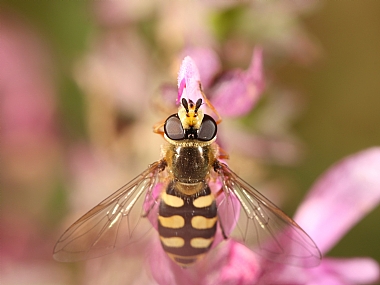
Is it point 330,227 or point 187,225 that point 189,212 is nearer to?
point 187,225

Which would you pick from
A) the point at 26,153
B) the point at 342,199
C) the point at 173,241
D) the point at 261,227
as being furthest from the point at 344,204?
the point at 26,153

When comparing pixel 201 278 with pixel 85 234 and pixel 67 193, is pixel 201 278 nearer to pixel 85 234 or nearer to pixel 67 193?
pixel 85 234

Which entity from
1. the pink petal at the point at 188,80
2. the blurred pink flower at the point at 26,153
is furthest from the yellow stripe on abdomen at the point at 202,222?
the blurred pink flower at the point at 26,153

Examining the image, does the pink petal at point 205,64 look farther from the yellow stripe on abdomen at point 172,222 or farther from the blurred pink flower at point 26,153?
the blurred pink flower at point 26,153

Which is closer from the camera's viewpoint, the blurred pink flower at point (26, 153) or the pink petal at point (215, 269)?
the pink petal at point (215, 269)

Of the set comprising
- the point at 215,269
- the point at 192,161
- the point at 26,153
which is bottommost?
the point at 215,269

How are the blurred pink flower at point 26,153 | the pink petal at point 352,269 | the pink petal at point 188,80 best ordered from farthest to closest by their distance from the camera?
1. the blurred pink flower at point 26,153
2. the pink petal at point 352,269
3. the pink petal at point 188,80

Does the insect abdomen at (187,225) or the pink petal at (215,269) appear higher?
the insect abdomen at (187,225)

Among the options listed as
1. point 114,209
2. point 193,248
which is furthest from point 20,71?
point 193,248
